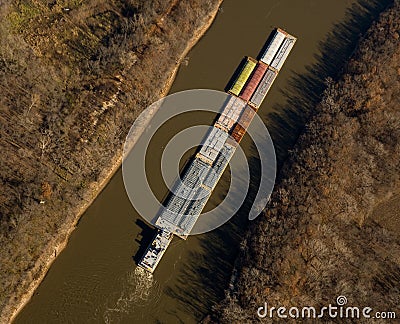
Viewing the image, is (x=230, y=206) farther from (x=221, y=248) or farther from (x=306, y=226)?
(x=306, y=226)

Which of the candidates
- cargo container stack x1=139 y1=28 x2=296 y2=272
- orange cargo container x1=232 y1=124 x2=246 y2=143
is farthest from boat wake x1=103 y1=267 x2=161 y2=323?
orange cargo container x1=232 y1=124 x2=246 y2=143

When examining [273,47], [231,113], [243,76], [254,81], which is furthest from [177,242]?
[273,47]

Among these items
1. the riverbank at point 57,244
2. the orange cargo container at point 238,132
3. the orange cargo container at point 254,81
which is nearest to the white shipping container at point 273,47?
the orange cargo container at point 254,81

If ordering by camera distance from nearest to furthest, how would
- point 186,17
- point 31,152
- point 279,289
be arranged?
point 279,289 → point 31,152 → point 186,17

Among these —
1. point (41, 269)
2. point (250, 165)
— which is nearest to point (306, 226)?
point (250, 165)

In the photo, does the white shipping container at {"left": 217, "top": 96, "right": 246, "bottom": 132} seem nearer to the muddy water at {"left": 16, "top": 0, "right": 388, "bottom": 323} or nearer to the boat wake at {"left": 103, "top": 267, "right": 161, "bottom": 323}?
the muddy water at {"left": 16, "top": 0, "right": 388, "bottom": 323}
